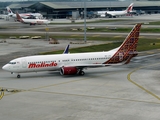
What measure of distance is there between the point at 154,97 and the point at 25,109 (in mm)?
16962

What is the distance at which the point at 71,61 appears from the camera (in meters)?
61.6

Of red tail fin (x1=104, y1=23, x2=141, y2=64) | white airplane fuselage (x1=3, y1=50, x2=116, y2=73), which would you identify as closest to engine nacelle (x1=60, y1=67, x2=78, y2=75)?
white airplane fuselage (x1=3, y1=50, x2=116, y2=73)

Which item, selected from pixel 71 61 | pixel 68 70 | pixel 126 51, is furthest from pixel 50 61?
pixel 126 51

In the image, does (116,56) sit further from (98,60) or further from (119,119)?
Answer: (119,119)

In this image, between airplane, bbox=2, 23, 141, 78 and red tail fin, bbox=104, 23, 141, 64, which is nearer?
airplane, bbox=2, 23, 141, 78

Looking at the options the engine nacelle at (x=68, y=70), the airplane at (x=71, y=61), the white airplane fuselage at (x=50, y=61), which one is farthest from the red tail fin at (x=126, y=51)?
the engine nacelle at (x=68, y=70)

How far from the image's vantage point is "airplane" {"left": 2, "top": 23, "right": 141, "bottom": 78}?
59.5 meters

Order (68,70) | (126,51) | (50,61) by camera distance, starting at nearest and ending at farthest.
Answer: (68,70) → (50,61) → (126,51)

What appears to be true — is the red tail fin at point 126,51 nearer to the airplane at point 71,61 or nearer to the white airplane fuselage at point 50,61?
the airplane at point 71,61

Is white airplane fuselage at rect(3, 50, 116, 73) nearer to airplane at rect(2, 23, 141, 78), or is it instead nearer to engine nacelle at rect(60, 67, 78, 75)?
airplane at rect(2, 23, 141, 78)

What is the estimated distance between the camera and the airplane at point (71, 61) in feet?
195

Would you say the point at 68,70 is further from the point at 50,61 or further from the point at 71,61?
the point at 50,61

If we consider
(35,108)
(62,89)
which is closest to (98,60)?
(62,89)

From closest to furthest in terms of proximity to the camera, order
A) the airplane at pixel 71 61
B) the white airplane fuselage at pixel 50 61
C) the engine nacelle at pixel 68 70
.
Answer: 1. the white airplane fuselage at pixel 50 61
2. the airplane at pixel 71 61
3. the engine nacelle at pixel 68 70
